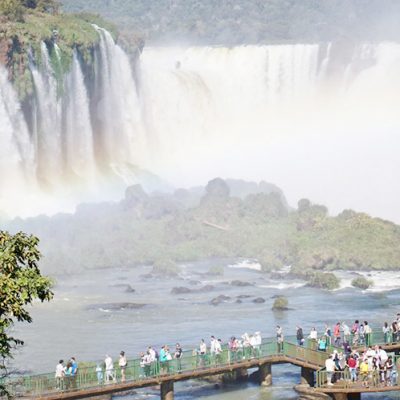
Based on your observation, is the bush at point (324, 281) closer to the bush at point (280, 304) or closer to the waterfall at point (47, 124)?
the bush at point (280, 304)

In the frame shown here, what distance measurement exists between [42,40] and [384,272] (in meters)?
30.7

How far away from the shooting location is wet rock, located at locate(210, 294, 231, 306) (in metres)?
66.6

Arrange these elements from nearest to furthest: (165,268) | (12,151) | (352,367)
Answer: (352,367)
(165,268)
(12,151)

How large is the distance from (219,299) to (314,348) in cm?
1942


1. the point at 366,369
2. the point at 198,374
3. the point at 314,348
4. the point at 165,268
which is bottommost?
the point at 198,374

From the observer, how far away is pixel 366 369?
139 ft

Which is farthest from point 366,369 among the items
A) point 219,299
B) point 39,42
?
point 39,42

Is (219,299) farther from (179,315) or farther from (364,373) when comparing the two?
(364,373)

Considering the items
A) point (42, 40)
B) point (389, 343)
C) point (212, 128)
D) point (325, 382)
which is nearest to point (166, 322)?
point (389, 343)

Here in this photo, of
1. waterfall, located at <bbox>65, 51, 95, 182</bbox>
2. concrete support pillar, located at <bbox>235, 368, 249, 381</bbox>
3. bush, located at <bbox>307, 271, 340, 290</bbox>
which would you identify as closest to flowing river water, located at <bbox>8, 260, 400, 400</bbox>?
concrete support pillar, located at <bbox>235, 368, 249, 381</bbox>

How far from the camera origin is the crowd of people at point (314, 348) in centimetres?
4256

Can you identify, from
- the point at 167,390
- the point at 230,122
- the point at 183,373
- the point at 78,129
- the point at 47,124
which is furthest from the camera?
the point at 230,122

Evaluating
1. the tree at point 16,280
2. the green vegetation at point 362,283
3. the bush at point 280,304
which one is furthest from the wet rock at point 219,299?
the tree at point 16,280

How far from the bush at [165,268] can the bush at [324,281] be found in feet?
29.3
